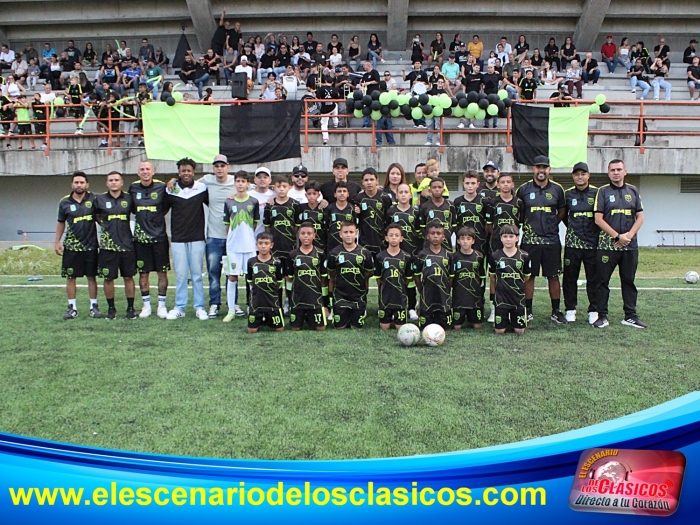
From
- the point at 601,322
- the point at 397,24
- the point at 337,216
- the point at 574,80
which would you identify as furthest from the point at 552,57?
the point at 337,216

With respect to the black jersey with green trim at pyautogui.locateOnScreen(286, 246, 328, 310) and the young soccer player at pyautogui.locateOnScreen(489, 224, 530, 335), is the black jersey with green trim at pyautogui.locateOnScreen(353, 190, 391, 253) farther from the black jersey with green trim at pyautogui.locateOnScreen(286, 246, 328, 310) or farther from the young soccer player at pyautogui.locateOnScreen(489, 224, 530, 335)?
the young soccer player at pyautogui.locateOnScreen(489, 224, 530, 335)

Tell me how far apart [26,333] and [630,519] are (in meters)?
7.27

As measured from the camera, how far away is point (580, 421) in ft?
14.0

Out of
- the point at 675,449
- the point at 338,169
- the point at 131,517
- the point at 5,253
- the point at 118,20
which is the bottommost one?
the point at 5,253

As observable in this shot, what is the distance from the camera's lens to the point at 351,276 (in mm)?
7469

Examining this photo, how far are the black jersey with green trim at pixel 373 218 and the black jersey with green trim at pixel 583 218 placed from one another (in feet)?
7.59

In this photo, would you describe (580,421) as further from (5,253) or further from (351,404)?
(5,253)

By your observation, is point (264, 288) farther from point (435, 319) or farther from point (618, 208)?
point (618, 208)

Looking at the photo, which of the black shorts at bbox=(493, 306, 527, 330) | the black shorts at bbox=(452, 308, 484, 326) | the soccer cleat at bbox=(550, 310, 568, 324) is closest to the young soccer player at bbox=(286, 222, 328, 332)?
the black shorts at bbox=(452, 308, 484, 326)

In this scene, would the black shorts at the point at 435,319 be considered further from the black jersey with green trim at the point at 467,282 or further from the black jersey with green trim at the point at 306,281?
the black jersey with green trim at the point at 306,281

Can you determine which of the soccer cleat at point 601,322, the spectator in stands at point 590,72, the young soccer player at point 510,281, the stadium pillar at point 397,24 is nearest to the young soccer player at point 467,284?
the young soccer player at point 510,281

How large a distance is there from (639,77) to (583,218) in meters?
16.2

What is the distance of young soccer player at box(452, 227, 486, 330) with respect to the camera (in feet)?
24.4

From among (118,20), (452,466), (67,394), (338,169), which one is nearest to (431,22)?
(118,20)
